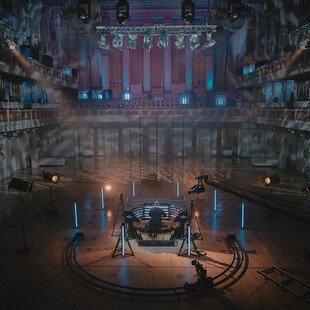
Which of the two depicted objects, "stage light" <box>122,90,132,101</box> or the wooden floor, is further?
"stage light" <box>122,90,132,101</box>

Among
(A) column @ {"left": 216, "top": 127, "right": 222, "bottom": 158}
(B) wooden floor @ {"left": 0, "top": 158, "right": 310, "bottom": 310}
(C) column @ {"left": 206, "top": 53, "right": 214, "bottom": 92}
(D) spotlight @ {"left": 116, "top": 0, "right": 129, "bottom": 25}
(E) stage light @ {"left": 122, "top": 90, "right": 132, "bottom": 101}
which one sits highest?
(D) spotlight @ {"left": 116, "top": 0, "right": 129, "bottom": 25}

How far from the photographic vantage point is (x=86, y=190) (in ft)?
65.3

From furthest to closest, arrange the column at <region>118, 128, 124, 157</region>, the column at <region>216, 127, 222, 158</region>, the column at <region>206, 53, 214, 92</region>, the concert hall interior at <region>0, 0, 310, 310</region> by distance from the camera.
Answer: the column at <region>206, 53, 214, 92</region>
the column at <region>118, 128, 124, 157</region>
the column at <region>216, 127, 222, 158</region>
the concert hall interior at <region>0, 0, 310, 310</region>

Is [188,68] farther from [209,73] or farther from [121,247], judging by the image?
[121,247]

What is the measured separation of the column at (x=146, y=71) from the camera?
3672cm

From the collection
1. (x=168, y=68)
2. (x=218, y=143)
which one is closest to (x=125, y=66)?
(x=168, y=68)

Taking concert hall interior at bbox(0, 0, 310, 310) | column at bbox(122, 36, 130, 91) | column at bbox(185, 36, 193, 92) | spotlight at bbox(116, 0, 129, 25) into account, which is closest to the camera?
concert hall interior at bbox(0, 0, 310, 310)

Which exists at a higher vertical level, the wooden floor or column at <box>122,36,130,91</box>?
column at <box>122,36,130,91</box>

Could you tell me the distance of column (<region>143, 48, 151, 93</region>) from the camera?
1446 inches

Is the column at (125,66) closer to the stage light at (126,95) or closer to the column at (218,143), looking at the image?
the stage light at (126,95)

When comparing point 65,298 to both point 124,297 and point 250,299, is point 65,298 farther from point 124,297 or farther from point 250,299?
point 250,299

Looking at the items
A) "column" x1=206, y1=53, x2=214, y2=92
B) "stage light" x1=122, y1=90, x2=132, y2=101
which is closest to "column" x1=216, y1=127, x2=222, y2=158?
"column" x1=206, y1=53, x2=214, y2=92

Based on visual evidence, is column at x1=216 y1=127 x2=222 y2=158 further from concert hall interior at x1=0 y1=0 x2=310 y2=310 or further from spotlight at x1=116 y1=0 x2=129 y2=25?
spotlight at x1=116 y1=0 x2=129 y2=25

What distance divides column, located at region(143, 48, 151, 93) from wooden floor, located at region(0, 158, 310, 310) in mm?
19271
